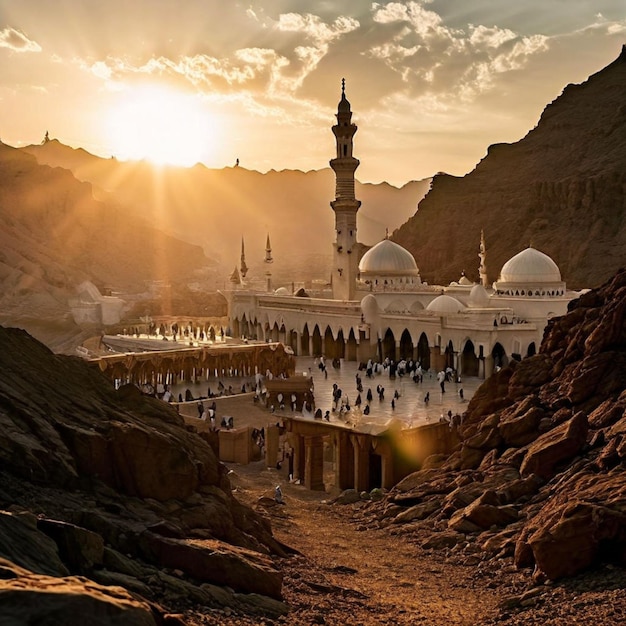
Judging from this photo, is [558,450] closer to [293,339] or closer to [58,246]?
[293,339]

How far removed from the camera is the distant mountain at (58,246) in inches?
2945

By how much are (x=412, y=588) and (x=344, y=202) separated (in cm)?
3994

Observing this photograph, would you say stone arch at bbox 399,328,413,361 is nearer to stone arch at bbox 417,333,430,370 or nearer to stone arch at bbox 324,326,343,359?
stone arch at bbox 417,333,430,370

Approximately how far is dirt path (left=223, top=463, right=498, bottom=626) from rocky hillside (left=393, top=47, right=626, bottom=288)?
65670 mm

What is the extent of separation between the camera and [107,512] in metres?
9.77

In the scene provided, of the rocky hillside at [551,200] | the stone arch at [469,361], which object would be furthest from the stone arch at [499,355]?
the rocky hillside at [551,200]

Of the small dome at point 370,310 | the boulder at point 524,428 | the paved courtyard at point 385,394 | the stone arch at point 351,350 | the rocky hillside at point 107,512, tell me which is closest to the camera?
the rocky hillside at point 107,512

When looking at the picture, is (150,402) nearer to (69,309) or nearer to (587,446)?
(587,446)

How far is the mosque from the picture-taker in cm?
3769

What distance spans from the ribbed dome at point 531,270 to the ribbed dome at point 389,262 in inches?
328

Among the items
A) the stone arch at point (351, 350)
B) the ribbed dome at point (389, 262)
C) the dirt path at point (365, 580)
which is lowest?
the dirt path at point (365, 580)

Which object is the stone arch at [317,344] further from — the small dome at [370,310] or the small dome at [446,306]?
the small dome at [446,306]

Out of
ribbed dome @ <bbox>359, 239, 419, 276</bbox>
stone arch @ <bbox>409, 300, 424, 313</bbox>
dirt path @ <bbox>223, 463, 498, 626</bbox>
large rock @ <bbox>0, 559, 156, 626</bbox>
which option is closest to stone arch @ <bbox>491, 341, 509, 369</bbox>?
stone arch @ <bbox>409, 300, 424, 313</bbox>

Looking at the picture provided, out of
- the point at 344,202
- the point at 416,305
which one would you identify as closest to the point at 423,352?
the point at 416,305
